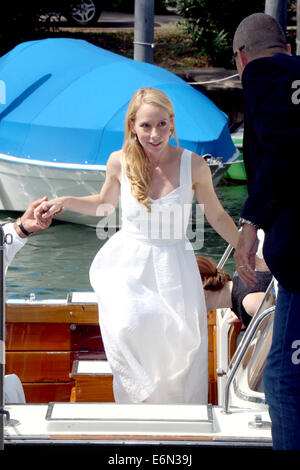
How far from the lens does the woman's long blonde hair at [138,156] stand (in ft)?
10.2

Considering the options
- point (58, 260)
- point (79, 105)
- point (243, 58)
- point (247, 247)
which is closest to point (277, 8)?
point (79, 105)

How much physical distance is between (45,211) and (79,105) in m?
5.94

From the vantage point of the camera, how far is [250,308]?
10.9ft

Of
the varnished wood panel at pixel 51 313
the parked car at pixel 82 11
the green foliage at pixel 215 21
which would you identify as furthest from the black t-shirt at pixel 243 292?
the parked car at pixel 82 11

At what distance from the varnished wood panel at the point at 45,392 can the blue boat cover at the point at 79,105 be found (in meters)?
4.98

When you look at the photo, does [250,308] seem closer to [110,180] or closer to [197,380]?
[197,380]

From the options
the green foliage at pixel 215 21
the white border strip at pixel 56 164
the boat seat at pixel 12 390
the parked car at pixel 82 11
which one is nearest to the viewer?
the boat seat at pixel 12 390

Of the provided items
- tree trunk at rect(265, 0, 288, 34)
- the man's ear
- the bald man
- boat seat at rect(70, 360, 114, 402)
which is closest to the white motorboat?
tree trunk at rect(265, 0, 288, 34)

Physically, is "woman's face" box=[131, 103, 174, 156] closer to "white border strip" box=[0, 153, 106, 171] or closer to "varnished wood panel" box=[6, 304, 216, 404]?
"varnished wood panel" box=[6, 304, 216, 404]

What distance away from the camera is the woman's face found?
10.2 feet

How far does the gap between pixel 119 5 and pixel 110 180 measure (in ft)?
60.0

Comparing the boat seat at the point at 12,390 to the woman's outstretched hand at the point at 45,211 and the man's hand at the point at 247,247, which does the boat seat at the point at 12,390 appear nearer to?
the woman's outstretched hand at the point at 45,211

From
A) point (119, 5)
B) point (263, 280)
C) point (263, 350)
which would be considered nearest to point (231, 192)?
point (263, 280)
